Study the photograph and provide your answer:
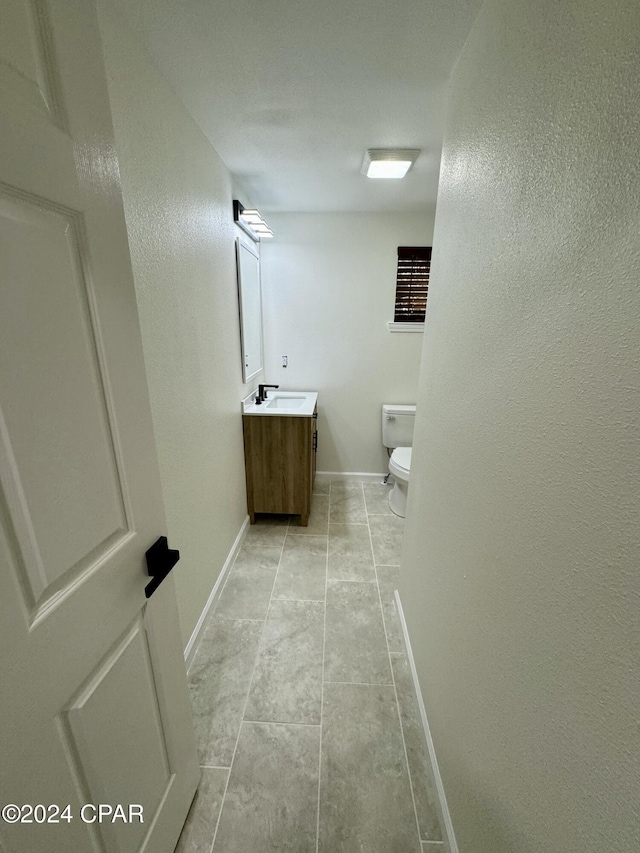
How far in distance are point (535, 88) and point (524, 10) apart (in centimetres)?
22

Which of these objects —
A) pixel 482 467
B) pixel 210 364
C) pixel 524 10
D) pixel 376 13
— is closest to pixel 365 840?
pixel 482 467

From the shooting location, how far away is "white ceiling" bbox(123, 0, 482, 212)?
913 mm

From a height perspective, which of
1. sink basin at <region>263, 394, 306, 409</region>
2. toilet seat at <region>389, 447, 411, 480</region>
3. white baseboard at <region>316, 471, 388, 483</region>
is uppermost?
sink basin at <region>263, 394, 306, 409</region>

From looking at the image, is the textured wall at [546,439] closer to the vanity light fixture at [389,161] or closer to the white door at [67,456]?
the vanity light fixture at [389,161]

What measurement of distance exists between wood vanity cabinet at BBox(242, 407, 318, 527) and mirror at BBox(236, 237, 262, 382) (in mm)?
394

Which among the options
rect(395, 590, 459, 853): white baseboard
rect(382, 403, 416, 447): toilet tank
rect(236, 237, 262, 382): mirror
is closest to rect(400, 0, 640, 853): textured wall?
rect(395, 590, 459, 853): white baseboard

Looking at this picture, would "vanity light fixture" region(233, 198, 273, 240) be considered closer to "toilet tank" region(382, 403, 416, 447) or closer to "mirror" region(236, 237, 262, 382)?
"mirror" region(236, 237, 262, 382)

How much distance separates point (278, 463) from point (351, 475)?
108 cm

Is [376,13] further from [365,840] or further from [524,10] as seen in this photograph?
[365,840]

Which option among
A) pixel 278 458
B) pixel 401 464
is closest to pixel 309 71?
pixel 278 458

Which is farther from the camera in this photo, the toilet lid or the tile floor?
the toilet lid

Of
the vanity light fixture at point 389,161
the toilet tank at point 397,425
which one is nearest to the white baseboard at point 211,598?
the toilet tank at point 397,425

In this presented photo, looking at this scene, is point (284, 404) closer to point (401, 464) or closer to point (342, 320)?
point (342, 320)

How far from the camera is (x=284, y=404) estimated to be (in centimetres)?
283
